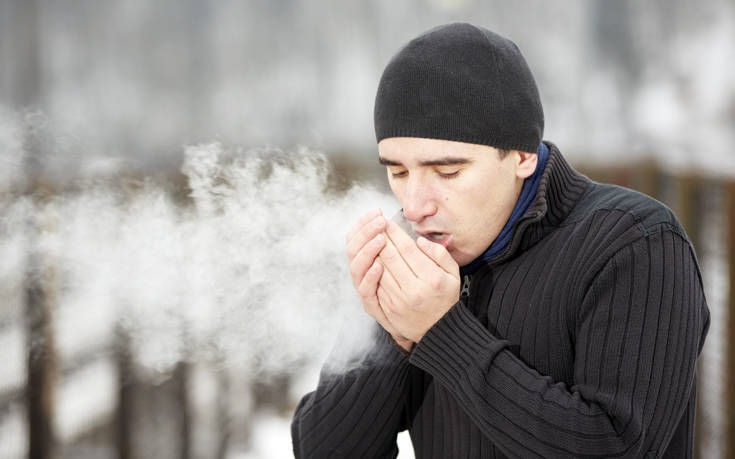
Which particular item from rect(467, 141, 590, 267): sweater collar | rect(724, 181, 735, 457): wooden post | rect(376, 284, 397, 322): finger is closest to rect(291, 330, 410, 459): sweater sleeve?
rect(376, 284, 397, 322): finger

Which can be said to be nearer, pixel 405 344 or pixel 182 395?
pixel 405 344

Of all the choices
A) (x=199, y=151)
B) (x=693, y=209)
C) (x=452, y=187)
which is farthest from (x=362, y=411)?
(x=693, y=209)

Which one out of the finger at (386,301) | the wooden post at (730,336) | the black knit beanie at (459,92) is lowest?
the wooden post at (730,336)

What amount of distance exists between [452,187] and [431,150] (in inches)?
2.4

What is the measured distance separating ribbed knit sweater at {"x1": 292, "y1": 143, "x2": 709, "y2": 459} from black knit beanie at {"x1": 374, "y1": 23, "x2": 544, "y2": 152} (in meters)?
0.11

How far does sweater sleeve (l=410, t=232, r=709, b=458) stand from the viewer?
81cm

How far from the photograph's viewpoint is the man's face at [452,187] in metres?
0.95

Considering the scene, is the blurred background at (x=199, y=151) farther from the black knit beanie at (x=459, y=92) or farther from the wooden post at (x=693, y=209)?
the black knit beanie at (x=459, y=92)

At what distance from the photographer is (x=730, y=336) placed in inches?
79.0

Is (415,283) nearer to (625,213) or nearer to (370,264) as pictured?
(370,264)

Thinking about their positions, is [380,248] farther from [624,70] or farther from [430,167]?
[624,70]

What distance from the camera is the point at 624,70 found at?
2201 millimetres

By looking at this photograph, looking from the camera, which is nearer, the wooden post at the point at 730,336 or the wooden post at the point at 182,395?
the wooden post at the point at 730,336

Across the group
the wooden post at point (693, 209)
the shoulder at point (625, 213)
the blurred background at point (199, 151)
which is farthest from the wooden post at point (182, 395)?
the wooden post at point (693, 209)
